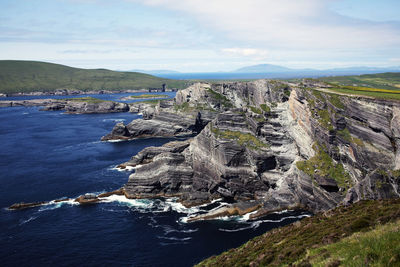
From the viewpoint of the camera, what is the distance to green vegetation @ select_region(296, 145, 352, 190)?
64625 mm

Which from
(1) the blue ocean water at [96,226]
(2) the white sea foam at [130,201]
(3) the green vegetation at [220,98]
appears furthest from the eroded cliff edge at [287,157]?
(3) the green vegetation at [220,98]

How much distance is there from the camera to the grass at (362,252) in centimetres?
1897

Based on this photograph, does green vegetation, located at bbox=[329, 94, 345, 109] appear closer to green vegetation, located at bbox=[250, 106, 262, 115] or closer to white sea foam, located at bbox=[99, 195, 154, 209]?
green vegetation, located at bbox=[250, 106, 262, 115]

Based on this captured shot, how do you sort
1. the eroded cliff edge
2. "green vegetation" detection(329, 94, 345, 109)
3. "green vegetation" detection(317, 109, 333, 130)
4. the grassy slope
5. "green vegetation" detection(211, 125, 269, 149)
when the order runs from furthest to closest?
"green vegetation" detection(211, 125, 269, 149)
"green vegetation" detection(329, 94, 345, 109)
"green vegetation" detection(317, 109, 333, 130)
the eroded cliff edge
the grassy slope

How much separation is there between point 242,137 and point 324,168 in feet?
76.1

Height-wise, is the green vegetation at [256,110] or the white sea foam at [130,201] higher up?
the green vegetation at [256,110]

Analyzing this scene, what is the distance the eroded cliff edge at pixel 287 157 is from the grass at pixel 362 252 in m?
34.8

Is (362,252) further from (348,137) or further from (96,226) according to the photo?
(96,226)

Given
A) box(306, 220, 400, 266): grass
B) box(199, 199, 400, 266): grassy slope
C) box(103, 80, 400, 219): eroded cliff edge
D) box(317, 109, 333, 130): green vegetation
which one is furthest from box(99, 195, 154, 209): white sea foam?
box(306, 220, 400, 266): grass

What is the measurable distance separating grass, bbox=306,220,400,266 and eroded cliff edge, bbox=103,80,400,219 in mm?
34807

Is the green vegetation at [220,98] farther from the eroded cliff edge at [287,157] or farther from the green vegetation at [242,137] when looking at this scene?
the green vegetation at [242,137]

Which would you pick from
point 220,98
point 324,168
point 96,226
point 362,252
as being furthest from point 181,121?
point 362,252

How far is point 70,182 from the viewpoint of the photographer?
299ft

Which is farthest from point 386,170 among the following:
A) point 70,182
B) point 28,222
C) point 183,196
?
point 70,182
